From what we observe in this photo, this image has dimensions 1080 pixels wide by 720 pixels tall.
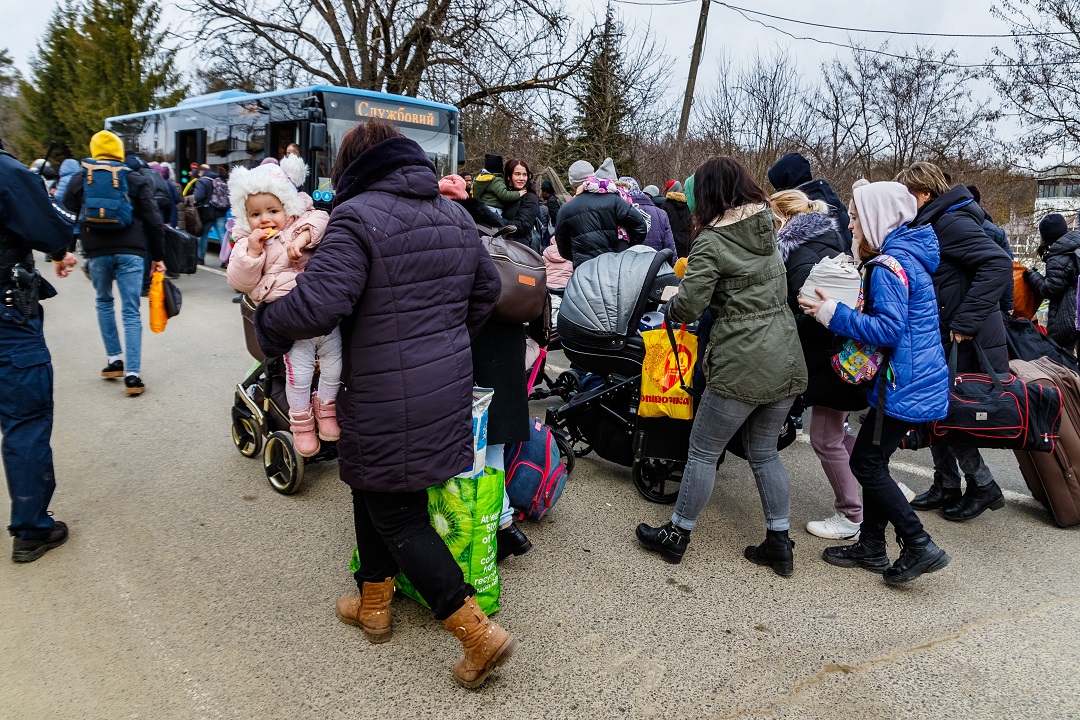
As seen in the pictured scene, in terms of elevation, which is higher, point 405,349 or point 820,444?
point 405,349

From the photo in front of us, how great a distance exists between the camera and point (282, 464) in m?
4.09

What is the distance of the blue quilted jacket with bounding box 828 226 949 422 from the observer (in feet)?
10.6

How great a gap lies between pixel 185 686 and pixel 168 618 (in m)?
0.48

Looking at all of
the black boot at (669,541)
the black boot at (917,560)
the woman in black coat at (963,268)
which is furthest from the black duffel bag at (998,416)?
the black boot at (669,541)

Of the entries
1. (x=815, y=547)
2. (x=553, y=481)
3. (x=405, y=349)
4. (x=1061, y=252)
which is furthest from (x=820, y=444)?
(x=1061, y=252)

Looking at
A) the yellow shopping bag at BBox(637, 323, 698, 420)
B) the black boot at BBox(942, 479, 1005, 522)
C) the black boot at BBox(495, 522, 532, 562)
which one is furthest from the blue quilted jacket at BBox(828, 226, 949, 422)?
the black boot at BBox(495, 522, 532, 562)

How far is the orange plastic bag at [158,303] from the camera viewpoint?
4.83 meters

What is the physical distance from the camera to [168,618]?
9.64ft

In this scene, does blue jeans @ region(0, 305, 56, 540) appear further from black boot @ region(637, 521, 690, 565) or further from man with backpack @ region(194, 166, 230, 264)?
man with backpack @ region(194, 166, 230, 264)

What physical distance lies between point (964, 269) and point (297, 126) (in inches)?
405

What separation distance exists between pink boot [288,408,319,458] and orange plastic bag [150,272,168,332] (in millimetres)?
2481

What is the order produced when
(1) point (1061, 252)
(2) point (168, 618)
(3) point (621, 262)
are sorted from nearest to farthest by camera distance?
(2) point (168, 618) → (3) point (621, 262) → (1) point (1061, 252)

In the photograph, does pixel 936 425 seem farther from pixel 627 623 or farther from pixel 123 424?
pixel 123 424

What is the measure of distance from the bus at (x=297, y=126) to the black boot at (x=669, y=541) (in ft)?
27.2
